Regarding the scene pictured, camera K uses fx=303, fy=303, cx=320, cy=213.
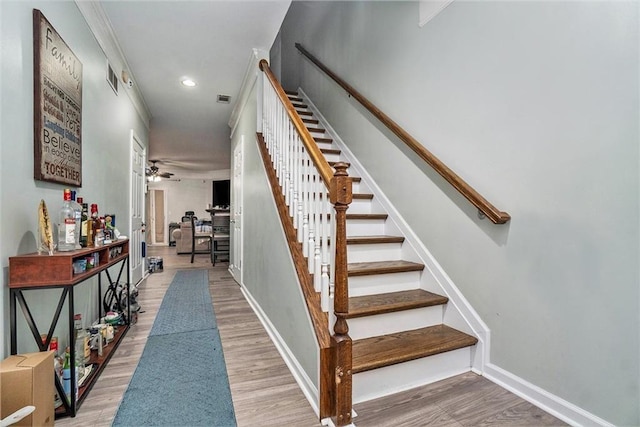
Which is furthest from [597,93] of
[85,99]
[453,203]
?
[85,99]

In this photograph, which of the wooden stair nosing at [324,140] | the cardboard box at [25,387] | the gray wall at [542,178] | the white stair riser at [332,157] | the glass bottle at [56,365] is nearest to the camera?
the cardboard box at [25,387]

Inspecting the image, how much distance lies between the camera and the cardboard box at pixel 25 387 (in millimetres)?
1174

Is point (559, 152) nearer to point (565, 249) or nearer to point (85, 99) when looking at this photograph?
point (565, 249)

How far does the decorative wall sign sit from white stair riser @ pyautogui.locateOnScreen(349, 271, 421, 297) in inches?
75.4

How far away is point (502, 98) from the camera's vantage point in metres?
1.77

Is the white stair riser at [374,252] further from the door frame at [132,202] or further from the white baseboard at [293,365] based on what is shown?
the door frame at [132,202]

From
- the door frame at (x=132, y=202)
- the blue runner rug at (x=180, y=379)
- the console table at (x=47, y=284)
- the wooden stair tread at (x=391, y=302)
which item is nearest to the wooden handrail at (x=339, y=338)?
the wooden stair tread at (x=391, y=302)

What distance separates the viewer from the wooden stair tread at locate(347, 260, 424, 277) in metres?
2.06

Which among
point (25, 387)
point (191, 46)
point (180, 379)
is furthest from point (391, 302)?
point (191, 46)

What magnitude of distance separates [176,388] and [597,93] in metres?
2.62

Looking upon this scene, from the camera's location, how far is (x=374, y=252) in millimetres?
2439

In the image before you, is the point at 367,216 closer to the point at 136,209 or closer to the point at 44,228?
the point at 44,228

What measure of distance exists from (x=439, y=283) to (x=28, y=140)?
8.31 ft

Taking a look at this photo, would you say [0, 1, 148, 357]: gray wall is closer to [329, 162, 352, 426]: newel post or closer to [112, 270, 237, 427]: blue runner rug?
[112, 270, 237, 427]: blue runner rug
